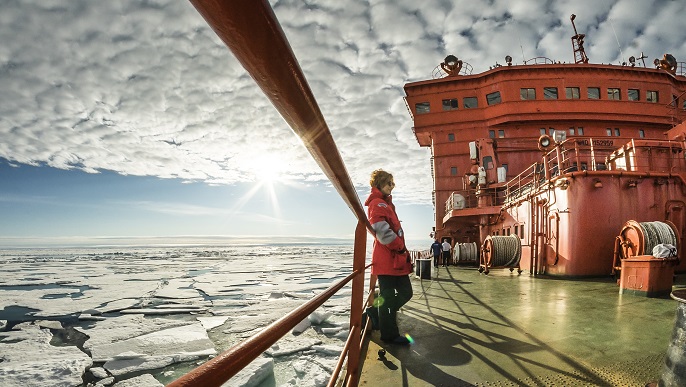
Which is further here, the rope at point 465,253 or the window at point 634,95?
the window at point 634,95

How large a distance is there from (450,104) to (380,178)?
16.5 m

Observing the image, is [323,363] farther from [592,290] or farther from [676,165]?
[676,165]

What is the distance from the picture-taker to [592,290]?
6.00m

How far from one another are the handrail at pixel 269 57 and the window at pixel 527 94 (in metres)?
19.3

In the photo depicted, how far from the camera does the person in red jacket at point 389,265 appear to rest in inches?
125

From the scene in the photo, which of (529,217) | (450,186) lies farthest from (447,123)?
(529,217)

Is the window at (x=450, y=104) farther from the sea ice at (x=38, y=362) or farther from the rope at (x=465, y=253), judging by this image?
the sea ice at (x=38, y=362)

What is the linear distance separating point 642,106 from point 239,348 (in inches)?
906

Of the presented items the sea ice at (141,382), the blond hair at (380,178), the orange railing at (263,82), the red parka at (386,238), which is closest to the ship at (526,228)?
the orange railing at (263,82)

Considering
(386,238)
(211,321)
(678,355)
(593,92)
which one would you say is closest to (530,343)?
(678,355)

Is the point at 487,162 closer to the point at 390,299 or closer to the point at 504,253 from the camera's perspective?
the point at 504,253

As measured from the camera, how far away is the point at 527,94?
1700cm

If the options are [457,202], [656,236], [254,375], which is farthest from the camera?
[457,202]

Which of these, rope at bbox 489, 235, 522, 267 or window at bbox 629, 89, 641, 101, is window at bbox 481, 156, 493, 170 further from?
window at bbox 629, 89, 641, 101
